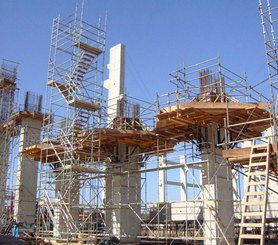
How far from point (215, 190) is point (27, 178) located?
17.1 metres

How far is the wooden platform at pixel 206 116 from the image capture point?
52.6ft

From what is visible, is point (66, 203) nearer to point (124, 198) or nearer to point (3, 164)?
point (124, 198)

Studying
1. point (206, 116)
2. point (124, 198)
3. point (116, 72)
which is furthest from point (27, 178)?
point (206, 116)

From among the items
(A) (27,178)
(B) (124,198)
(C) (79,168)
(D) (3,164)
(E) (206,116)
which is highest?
(E) (206,116)

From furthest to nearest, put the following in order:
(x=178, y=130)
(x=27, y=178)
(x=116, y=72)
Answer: (x=27, y=178)
(x=116, y=72)
(x=178, y=130)

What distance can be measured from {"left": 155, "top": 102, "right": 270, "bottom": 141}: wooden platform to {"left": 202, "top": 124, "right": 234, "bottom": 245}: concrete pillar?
1011 millimetres

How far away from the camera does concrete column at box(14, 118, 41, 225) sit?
28500 mm

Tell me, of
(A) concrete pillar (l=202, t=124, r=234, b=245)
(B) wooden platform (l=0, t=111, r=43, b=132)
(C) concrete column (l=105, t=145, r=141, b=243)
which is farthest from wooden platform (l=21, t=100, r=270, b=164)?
(B) wooden platform (l=0, t=111, r=43, b=132)

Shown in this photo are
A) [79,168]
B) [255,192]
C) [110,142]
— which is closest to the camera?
[255,192]

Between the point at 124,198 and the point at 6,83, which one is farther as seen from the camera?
Answer: the point at 6,83

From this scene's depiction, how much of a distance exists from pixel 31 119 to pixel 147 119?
1229 centimetres

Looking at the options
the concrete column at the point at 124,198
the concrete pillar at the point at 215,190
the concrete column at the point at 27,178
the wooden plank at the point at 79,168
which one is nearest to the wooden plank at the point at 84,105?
the wooden plank at the point at 79,168

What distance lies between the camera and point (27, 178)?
96.4ft

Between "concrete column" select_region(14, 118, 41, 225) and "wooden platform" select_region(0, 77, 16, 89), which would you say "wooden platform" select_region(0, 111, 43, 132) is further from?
"wooden platform" select_region(0, 77, 16, 89)
